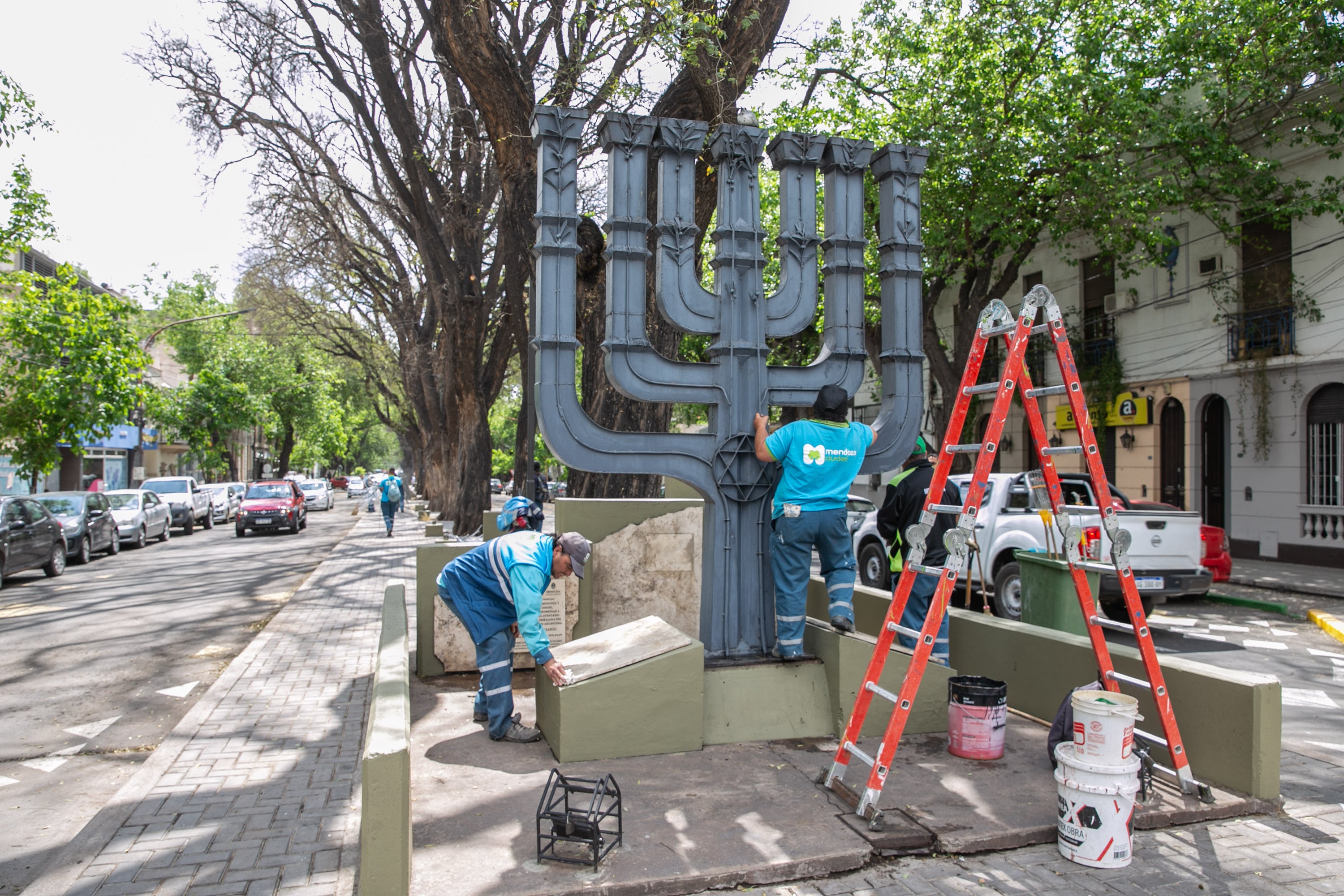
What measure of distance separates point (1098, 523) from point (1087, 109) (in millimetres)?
9784

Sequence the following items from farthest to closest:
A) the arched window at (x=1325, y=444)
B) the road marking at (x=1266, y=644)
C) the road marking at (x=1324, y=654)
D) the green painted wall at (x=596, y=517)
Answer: the arched window at (x=1325, y=444) < the road marking at (x=1266, y=644) < the road marking at (x=1324, y=654) < the green painted wall at (x=596, y=517)

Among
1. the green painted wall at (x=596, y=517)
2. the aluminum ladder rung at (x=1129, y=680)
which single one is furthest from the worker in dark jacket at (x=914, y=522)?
the aluminum ladder rung at (x=1129, y=680)

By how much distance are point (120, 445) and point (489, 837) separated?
4109cm

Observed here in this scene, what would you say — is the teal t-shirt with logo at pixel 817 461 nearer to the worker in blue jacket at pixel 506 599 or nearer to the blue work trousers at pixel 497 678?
the worker in blue jacket at pixel 506 599

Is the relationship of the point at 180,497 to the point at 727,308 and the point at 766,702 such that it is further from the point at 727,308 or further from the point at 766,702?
the point at 766,702

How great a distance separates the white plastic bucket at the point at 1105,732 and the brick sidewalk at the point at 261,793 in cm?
319

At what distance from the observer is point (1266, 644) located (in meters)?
9.58

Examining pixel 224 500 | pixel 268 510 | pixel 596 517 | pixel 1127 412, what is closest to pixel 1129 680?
pixel 596 517

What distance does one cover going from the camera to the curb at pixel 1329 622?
33.2ft

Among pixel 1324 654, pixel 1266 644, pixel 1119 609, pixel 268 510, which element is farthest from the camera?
pixel 268 510

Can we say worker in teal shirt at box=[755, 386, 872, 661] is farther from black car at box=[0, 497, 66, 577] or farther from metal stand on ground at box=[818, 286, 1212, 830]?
black car at box=[0, 497, 66, 577]

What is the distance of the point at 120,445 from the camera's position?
1505 inches

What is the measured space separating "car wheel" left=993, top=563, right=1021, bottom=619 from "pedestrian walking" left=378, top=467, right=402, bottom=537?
17.0 m

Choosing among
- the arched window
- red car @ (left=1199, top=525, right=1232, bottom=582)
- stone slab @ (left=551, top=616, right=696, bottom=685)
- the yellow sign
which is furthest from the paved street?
the arched window
